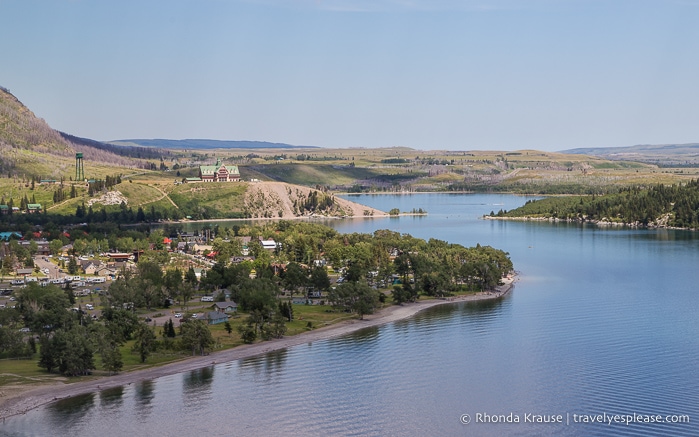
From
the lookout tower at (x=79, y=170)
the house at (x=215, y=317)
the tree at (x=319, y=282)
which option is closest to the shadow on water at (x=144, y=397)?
the house at (x=215, y=317)

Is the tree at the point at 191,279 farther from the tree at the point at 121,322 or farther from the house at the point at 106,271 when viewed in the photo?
the tree at the point at 121,322

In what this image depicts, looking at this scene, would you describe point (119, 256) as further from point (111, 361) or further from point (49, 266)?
point (111, 361)

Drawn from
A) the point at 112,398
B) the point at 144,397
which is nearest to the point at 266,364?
the point at 144,397

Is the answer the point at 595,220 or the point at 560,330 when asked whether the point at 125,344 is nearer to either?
the point at 560,330

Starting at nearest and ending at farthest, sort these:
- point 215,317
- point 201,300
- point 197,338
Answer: point 197,338 → point 215,317 → point 201,300

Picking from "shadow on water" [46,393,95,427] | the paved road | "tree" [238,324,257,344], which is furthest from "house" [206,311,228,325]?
the paved road

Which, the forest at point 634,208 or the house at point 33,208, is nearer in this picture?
the house at point 33,208
